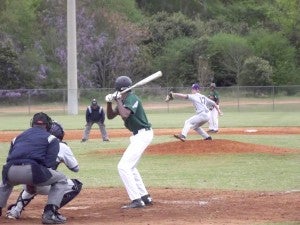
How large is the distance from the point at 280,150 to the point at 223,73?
146 ft

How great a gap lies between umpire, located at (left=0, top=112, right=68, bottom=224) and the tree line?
50.1 meters

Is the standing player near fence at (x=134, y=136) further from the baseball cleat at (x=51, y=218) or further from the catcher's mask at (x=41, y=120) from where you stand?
the baseball cleat at (x=51, y=218)

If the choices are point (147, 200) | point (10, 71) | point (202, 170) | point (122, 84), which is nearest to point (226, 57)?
point (10, 71)

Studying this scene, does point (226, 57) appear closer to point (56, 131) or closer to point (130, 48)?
point (130, 48)

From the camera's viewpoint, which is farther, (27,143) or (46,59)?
(46,59)

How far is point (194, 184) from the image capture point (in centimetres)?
1478

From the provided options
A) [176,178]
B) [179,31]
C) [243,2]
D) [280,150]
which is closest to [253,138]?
[280,150]

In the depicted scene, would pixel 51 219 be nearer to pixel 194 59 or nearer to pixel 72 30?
pixel 72 30

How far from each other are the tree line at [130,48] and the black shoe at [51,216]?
5033 centimetres

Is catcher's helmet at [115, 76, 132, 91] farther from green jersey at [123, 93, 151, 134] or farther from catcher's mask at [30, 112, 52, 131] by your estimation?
catcher's mask at [30, 112, 52, 131]

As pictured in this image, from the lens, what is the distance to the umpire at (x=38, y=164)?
9906 millimetres

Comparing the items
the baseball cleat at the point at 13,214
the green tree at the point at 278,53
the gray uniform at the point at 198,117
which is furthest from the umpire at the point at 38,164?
the green tree at the point at 278,53

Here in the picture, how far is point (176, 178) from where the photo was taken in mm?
15883

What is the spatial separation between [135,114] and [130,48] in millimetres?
53195
